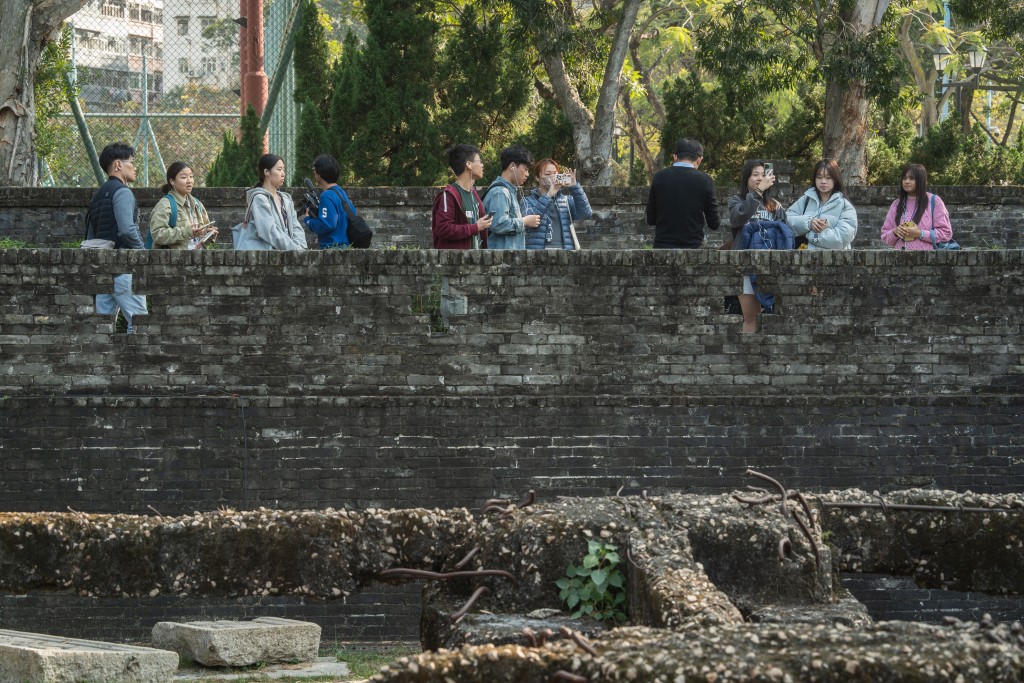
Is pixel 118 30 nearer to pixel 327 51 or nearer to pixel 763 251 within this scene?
pixel 327 51

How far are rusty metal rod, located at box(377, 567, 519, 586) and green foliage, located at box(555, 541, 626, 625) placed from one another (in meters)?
0.19

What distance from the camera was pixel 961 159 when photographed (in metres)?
18.1

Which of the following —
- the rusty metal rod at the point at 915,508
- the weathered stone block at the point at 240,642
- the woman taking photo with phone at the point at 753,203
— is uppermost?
the woman taking photo with phone at the point at 753,203

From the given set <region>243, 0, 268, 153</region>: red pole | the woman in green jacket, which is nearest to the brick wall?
the woman in green jacket

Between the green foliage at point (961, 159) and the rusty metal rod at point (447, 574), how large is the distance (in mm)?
14133

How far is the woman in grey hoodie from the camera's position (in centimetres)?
985

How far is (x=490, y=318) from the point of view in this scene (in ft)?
31.1

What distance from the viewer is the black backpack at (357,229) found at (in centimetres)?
1034

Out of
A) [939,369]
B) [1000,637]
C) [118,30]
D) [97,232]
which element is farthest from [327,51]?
[1000,637]

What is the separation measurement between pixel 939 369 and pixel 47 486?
20.2 ft

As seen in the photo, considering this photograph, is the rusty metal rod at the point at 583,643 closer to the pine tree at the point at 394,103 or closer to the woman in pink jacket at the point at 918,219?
the woman in pink jacket at the point at 918,219

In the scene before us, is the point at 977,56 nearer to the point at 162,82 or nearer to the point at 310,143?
the point at 310,143

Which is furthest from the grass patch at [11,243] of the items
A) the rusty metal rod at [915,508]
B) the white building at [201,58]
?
the white building at [201,58]

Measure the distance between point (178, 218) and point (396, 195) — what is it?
279cm
